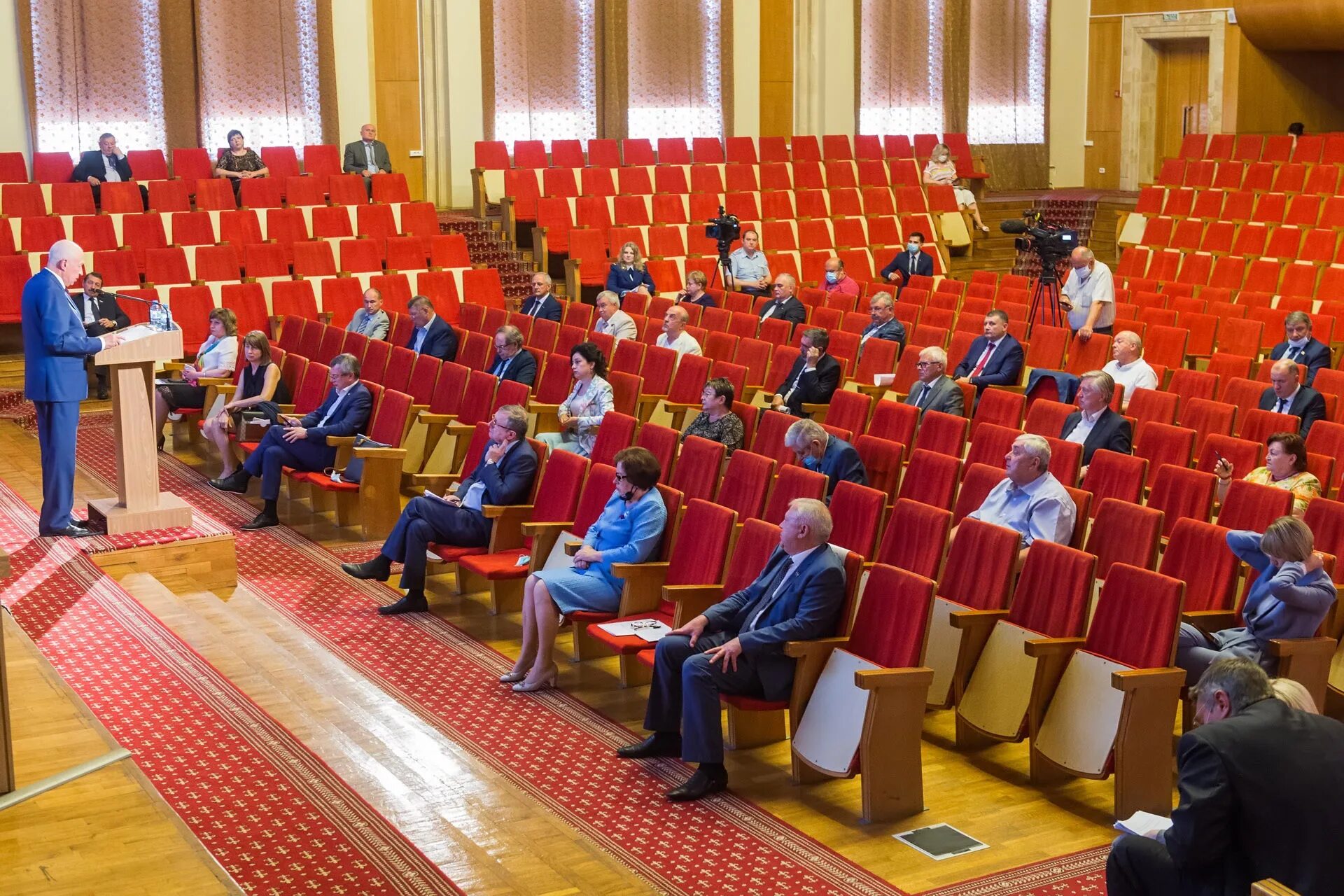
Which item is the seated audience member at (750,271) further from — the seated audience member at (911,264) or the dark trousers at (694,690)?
the dark trousers at (694,690)

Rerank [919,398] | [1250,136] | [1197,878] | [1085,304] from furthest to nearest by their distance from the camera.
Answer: [1250,136]
[1085,304]
[919,398]
[1197,878]

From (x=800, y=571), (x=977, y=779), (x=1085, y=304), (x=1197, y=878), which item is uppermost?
(x=1085, y=304)

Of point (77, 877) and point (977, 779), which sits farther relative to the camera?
point (977, 779)

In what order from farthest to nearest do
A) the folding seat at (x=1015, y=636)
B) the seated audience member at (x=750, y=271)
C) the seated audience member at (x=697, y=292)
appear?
the seated audience member at (x=750, y=271) → the seated audience member at (x=697, y=292) → the folding seat at (x=1015, y=636)

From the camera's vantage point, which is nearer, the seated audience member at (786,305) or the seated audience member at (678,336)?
the seated audience member at (678,336)

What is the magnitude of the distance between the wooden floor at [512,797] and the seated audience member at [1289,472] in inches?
46.1

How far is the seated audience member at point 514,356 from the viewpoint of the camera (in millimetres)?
6855

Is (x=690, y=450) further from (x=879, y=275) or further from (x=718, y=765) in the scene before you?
(x=879, y=275)

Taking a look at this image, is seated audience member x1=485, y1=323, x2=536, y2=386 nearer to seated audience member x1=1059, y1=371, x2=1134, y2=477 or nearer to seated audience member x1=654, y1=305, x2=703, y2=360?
seated audience member x1=654, y1=305, x2=703, y2=360

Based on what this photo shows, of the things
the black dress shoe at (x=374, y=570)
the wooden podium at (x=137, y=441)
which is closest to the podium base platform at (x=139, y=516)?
the wooden podium at (x=137, y=441)

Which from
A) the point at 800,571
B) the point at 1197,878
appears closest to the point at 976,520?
the point at 800,571

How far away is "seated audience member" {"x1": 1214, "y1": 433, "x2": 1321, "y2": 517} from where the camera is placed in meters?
4.46

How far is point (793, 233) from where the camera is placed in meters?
11.0

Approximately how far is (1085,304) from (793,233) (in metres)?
3.54
